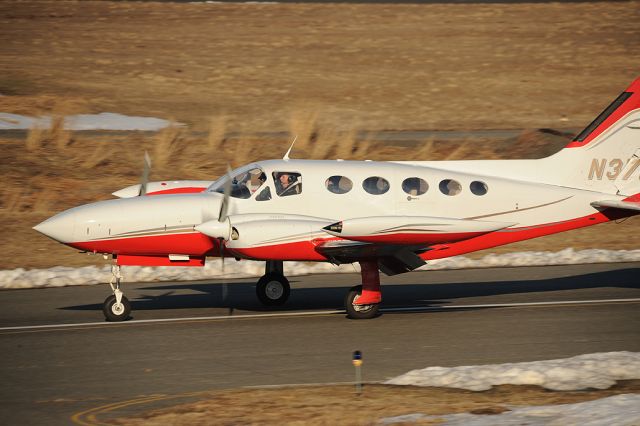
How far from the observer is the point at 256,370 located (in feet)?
43.7

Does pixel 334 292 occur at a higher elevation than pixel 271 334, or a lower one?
higher

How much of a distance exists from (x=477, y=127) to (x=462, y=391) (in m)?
26.1

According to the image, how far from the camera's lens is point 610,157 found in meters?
18.4

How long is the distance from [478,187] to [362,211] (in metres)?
2.29

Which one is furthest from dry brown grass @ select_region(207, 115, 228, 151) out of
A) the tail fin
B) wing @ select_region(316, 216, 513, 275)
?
wing @ select_region(316, 216, 513, 275)

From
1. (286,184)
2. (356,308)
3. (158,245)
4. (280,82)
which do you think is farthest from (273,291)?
(280,82)

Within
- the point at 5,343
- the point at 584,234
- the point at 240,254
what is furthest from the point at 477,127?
the point at 5,343

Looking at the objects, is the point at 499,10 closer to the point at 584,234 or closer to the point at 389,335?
the point at 584,234

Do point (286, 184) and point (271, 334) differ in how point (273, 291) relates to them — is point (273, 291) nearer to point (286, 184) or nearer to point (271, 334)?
point (286, 184)

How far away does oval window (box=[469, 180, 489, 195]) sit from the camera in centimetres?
1755

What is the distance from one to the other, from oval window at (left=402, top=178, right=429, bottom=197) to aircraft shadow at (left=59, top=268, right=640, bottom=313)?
2.27 meters

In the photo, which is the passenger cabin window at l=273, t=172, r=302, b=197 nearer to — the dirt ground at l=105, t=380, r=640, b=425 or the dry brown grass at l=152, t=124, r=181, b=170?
the dirt ground at l=105, t=380, r=640, b=425

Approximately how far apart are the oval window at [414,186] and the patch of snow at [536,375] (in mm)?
4789

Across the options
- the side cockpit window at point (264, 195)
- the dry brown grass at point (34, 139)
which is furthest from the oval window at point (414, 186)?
the dry brown grass at point (34, 139)
